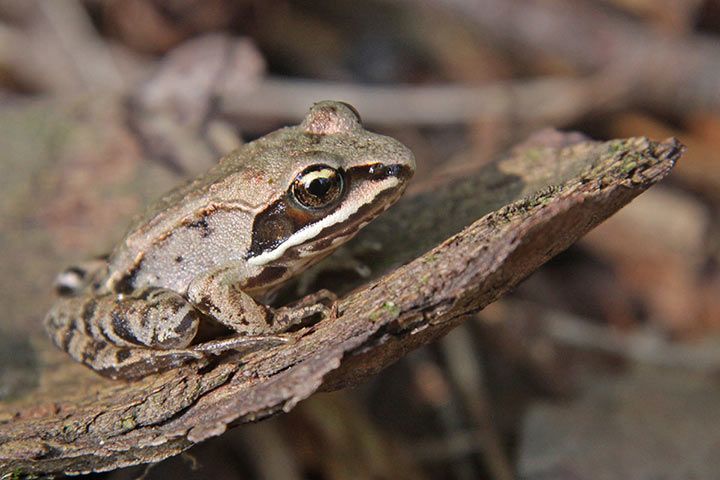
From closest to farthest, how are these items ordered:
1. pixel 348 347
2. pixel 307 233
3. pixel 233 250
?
pixel 348 347
pixel 307 233
pixel 233 250

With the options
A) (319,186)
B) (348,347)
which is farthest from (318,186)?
(348,347)

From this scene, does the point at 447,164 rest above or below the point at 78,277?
above

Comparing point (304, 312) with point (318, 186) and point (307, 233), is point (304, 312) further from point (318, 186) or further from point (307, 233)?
point (318, 186)

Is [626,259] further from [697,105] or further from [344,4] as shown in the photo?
[344,4]

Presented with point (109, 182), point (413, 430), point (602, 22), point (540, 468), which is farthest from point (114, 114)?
point (602, 22)

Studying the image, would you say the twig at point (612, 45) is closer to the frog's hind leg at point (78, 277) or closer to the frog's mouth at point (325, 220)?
the frog's mouth at point (325, 220)

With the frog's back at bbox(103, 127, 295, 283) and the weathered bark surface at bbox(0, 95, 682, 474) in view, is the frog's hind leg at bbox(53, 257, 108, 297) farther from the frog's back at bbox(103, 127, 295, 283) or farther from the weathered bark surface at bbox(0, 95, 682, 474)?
the weathered bark surface at bbox(0, 95, 682, 474)

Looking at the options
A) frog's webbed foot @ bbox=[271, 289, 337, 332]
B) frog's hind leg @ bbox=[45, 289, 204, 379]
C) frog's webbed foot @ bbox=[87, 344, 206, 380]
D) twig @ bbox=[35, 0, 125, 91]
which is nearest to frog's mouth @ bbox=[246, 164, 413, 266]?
frog's webbed foot @ bbox=[271, 289, 337, 332]
